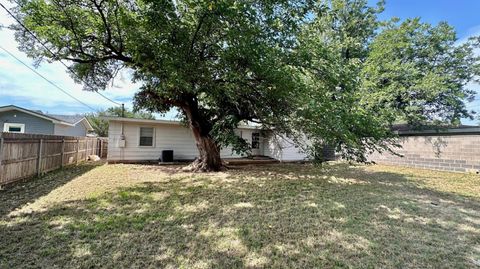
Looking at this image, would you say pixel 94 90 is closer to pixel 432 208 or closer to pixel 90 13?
pixel 90 13

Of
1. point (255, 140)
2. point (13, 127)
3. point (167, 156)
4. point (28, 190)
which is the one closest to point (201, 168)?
point (167, 156)

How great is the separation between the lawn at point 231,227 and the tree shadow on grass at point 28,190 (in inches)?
0.8

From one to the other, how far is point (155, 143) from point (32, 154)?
571 cm

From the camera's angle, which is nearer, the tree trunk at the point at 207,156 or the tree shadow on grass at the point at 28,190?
the tree shadow on grass at the point at 28,190

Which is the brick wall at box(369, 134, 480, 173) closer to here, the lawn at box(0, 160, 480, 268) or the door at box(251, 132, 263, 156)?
the lawn at box(0, 160, 480, 268)

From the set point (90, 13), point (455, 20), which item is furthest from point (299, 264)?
A: point (455, 20)

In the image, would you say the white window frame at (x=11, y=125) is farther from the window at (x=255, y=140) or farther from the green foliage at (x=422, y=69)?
the green foliage at (x=422, y=69)

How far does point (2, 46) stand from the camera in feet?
31.1

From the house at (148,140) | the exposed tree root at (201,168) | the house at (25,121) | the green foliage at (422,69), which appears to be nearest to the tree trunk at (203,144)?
the exposed tree root at (201,168)

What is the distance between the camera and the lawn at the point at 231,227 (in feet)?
8.87

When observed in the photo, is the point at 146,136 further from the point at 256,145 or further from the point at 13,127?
the point at 13,127

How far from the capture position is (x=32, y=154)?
267 inches

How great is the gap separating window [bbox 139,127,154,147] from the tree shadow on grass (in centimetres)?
456

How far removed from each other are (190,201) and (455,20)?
18.7 meters
